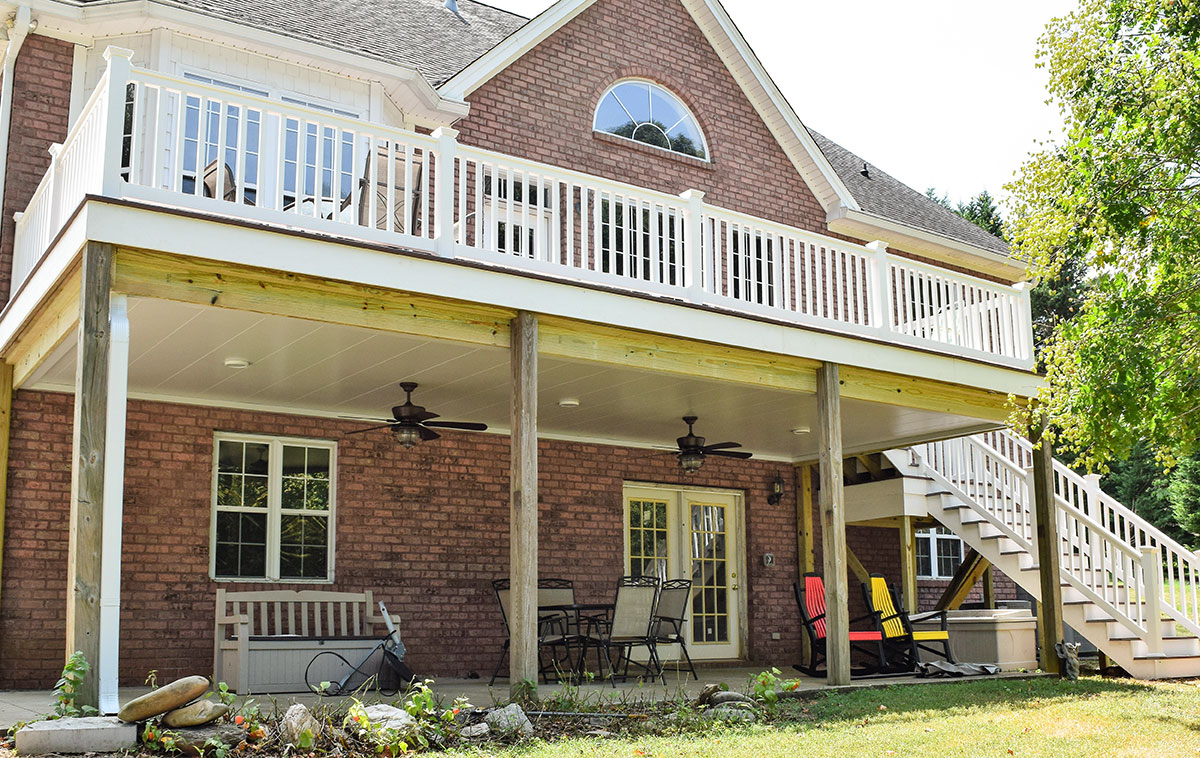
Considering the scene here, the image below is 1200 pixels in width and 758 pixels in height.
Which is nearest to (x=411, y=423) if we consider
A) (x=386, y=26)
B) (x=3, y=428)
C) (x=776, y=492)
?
(x=3, y=428)

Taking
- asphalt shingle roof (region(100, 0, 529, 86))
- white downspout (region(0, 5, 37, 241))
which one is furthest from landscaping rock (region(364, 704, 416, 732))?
asphalt shingle roof (region(100, 0, 529, 86))

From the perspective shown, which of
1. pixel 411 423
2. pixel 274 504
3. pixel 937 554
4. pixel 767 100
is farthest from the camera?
pixel 937 554

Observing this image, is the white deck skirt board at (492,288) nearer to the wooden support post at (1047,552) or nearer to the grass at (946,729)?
the wooden support post at (1047,552)

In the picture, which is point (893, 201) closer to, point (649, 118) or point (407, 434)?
point (649, 118)

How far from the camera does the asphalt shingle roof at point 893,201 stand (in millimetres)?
15883

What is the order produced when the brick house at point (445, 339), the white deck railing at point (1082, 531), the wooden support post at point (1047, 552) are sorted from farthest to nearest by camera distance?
the white deck railing at point (1082, 531) → the wooden support post at point (1047, 552) → the brick house at point (445, 339)

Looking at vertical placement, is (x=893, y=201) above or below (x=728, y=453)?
above

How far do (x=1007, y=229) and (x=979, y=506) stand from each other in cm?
427

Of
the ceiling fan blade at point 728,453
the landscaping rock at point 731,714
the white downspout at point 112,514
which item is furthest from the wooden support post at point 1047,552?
the white downspout at point 112,514

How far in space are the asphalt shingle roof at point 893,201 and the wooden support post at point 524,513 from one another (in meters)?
8.52

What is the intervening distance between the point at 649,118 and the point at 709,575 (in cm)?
563

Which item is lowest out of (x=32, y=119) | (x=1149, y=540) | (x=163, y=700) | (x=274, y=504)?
(x=163, y=700)

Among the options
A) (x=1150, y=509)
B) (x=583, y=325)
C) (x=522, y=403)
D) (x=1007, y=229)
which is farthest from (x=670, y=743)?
(x=1150, y=509)

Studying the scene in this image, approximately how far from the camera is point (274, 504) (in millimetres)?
10719
